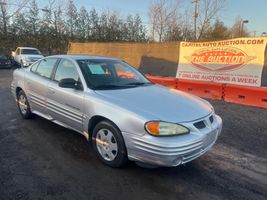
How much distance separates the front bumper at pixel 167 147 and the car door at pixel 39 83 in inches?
91.1

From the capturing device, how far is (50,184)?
3.26 m

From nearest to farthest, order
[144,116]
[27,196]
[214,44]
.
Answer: [27,196] → [144,116] → [214,44]

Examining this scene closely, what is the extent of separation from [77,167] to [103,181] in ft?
1.78

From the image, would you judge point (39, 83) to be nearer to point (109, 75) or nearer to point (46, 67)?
point (46, 67)

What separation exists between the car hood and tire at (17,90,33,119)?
2498mm

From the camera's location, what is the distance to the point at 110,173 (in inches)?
140

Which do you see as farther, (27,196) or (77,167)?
(77,167)

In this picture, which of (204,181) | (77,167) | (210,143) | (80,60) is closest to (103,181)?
(77,167)

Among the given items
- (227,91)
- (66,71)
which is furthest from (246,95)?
(66,71)

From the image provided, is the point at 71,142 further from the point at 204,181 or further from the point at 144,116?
the point at 204,181

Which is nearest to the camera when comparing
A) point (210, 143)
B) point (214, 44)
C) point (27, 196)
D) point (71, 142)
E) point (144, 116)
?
point (27, 196)

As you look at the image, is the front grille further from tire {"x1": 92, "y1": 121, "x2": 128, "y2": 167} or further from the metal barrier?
the metal barrier

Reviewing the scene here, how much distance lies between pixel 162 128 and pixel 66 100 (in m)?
1.87

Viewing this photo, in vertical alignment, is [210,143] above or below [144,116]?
below
